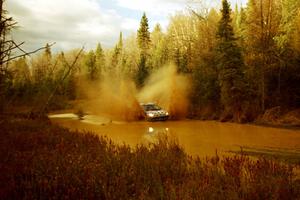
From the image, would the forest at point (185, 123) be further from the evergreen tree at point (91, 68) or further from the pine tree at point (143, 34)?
the pine tree at point (143, 34)

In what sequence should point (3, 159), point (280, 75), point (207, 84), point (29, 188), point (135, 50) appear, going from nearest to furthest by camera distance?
1. point (29, 188)
2. point (3, 159)
3. point (280, 75)
4. point (207, 84)
5. point (135, 50)

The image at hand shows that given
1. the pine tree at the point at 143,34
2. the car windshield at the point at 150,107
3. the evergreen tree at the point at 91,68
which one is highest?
the pine tree at the point at 143,34

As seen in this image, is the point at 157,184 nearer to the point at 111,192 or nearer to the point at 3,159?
the point at 111,192

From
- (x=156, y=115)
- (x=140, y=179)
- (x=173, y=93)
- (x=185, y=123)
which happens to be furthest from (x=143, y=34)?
(x=140, y=179)

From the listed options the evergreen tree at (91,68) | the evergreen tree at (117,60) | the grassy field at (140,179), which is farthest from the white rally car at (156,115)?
the evergreen tree at (91,68)

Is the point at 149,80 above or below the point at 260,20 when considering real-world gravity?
below

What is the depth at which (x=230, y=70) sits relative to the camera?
35375mm

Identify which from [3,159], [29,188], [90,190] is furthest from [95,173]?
[3,159]

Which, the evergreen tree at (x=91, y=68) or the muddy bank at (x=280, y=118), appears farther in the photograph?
the evergreen tree at (x=91, y=68)

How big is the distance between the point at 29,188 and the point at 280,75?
109ft

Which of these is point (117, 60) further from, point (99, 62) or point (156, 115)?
point (156, 115)

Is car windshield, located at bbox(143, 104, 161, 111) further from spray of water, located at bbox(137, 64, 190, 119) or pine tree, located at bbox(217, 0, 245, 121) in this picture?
pine tree, located at bbox(217, 0, 245, 121)

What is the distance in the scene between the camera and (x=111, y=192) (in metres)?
6.83

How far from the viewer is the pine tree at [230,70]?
35.4m
